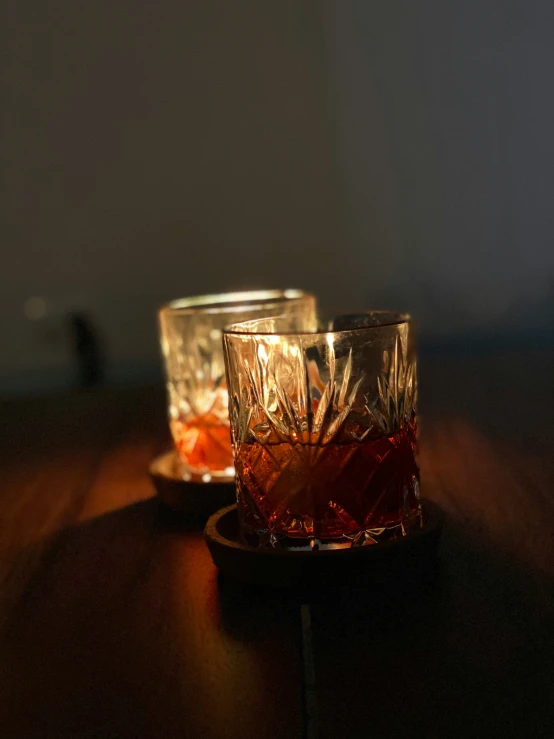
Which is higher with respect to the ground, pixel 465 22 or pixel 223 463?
pixel 465 22

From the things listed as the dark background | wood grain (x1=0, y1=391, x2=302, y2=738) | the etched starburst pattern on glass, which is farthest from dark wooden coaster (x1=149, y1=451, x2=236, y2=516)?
the dark background

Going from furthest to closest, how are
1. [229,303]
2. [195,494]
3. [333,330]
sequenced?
1. [229,303]
2. [195,494]
3. [333,330]

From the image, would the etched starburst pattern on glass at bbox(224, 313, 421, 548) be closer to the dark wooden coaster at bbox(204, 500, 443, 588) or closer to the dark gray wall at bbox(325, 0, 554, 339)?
the dark wooden coaster at bbox(204, 500, 443, 588)

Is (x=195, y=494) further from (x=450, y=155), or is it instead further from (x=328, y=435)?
(x=450, y=155)

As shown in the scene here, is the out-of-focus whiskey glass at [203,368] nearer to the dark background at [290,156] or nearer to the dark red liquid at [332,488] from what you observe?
the dark red liquid at [332,488]

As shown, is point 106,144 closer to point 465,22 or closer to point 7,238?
point 7,238

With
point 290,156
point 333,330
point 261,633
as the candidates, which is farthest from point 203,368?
point 290,156

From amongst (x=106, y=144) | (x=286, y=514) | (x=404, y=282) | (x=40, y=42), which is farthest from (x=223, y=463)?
(x=40, y=42)
